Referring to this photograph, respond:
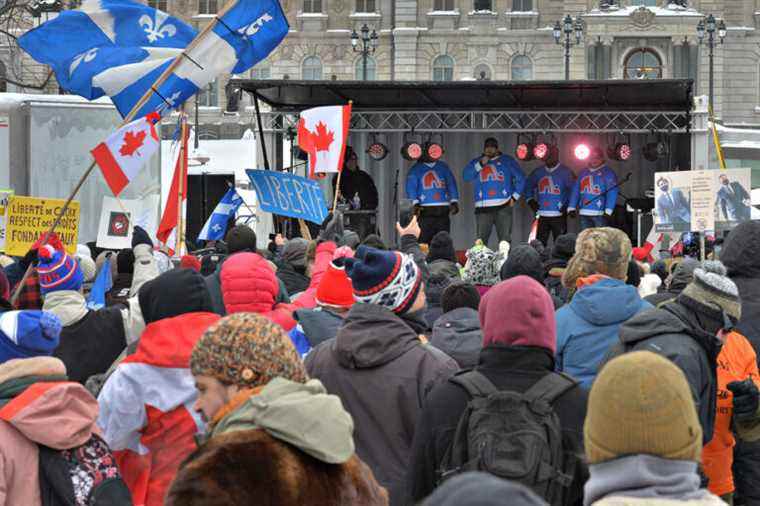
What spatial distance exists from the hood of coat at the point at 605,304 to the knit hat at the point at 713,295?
22 cm

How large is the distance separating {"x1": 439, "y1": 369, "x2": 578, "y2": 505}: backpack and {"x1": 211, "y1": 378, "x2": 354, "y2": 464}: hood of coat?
958 millimetres

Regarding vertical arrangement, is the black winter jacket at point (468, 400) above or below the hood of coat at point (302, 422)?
below

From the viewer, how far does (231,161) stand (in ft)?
120

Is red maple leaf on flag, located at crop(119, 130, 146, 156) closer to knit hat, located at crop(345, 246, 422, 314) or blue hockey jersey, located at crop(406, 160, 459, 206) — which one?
knit hat, located at crop(345, 246, 422, 314)

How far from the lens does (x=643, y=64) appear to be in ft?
192

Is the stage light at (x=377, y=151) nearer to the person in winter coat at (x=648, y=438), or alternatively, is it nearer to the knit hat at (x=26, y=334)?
the knit hat at (x=26, y=334)

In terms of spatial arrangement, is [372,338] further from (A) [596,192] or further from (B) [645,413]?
(A) [596,192]

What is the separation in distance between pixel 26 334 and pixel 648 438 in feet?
8.03

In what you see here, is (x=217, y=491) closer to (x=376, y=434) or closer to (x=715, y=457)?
(x=376, y=434)

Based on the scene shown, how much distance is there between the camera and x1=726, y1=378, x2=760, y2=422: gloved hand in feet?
16.2

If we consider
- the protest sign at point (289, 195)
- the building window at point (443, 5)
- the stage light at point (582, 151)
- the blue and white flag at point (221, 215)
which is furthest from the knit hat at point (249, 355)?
the building window at point (443, 5)

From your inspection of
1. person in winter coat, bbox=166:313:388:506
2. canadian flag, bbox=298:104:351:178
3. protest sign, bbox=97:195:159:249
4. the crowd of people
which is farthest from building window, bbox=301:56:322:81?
person in winter coat, bbox=166:313:388:506

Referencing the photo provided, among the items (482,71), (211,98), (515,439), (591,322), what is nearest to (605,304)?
(591,322)

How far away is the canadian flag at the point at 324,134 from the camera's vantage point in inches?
455
